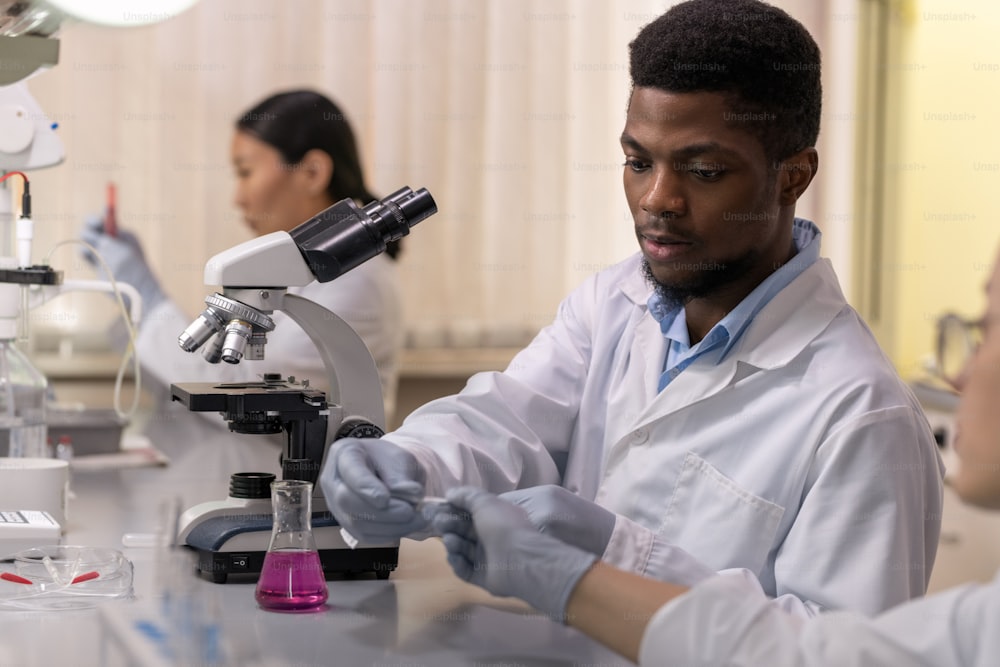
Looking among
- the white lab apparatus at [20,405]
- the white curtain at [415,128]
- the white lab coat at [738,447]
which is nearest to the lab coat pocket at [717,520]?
the white lab coat at [738,447]

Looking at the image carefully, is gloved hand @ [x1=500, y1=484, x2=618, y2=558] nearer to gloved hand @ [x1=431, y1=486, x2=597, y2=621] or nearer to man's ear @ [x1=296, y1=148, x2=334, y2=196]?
gloved hand @ [x1=431, y1=486, x2=597, y2=621]

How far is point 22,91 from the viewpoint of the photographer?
6.03ft

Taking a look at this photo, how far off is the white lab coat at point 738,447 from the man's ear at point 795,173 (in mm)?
97

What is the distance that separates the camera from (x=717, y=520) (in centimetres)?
129

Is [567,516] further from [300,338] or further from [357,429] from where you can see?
[300,338]

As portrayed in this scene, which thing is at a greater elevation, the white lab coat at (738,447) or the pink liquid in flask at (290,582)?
the white lab coat at (738,447)

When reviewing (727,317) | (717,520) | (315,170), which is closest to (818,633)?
(717,520)

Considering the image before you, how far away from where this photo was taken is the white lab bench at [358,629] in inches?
41.6

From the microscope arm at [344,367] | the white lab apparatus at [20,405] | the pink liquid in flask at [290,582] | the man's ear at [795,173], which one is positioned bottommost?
the pink liquid in flask at [290,582]

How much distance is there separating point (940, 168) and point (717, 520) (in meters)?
2.53

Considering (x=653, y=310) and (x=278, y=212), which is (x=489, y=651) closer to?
(x=653, y=310)

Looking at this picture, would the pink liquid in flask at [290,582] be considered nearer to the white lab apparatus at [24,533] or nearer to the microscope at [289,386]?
the microscope at [289,386]

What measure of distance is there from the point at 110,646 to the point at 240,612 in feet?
0.45

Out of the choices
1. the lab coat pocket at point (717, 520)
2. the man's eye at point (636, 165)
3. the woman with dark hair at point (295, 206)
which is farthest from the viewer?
the woman with dark hair at point (295, 206)
